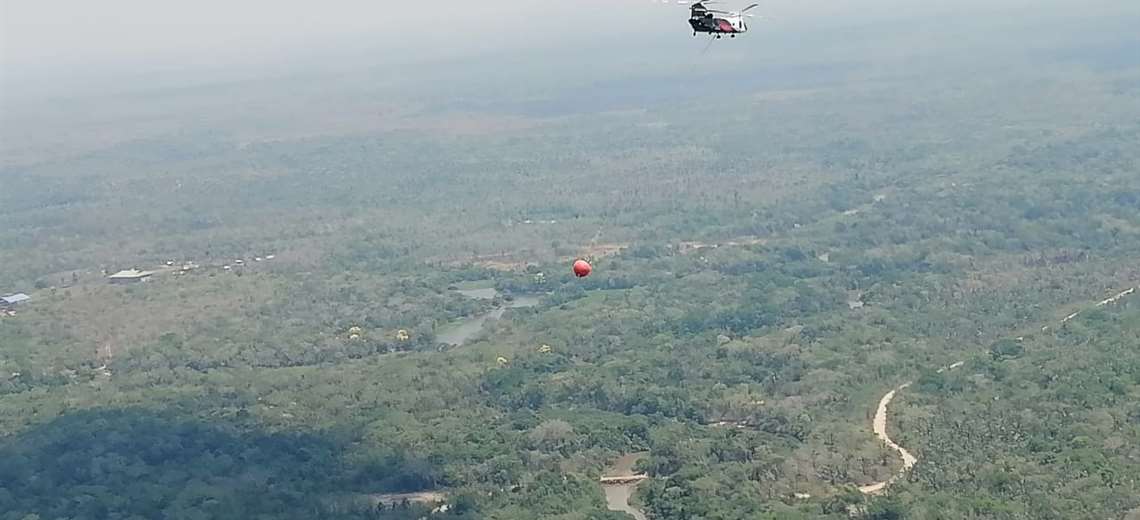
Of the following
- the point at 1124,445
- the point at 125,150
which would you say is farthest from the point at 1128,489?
the point at 125,150

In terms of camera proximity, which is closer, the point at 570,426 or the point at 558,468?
the point at 558,468

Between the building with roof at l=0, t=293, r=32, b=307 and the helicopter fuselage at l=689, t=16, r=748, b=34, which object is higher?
the helicopter fuselage at l=689, t=16, r=748, b=34

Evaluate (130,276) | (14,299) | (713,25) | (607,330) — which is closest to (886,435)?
(607,330)

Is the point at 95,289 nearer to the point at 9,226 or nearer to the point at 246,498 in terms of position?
the point at 9,226

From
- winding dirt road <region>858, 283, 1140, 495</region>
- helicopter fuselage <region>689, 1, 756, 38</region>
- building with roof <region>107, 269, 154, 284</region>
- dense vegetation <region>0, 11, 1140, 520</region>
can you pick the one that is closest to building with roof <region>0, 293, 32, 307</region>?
dense vegetation <region>0, 11, 1140, 520</region>

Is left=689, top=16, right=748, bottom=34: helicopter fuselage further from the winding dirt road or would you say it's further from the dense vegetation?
the winding dirt road

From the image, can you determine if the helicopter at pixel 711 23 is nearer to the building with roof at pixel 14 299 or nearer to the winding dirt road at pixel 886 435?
the winding dirt road at pixel 886 435
